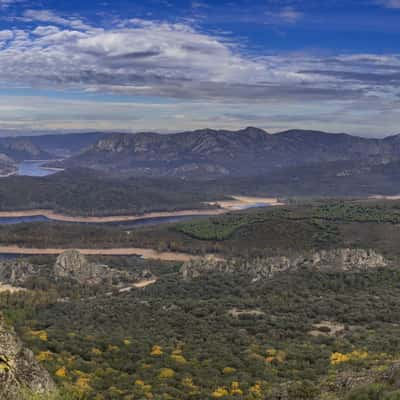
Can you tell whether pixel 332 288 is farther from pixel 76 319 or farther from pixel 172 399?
pixel 172 399

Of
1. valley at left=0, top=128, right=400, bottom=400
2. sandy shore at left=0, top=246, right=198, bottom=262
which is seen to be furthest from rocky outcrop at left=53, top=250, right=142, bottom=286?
sandy shore at left=0, top=246, right=198, bottom=262

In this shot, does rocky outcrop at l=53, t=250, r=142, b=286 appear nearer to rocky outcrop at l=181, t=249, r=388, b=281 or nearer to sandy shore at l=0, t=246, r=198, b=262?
rocky outcrop at l=181, t=249, r=388, b=281

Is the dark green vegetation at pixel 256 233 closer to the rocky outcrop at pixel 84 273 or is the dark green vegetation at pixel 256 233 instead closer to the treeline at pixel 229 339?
the rocky outcrop at pixel 84 273

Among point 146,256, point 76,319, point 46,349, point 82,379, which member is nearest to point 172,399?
point 82,379

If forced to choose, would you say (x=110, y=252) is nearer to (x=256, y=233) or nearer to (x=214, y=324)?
(x=256, y=233)

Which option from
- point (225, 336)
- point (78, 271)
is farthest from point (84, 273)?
point (225, 336)

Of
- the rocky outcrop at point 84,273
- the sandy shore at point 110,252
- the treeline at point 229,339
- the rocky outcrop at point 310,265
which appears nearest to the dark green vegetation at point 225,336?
the treeline at point 229,339

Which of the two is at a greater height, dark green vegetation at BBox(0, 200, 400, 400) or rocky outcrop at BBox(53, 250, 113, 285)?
dark green vegetation at BBox(0, 200, 400, 400)
